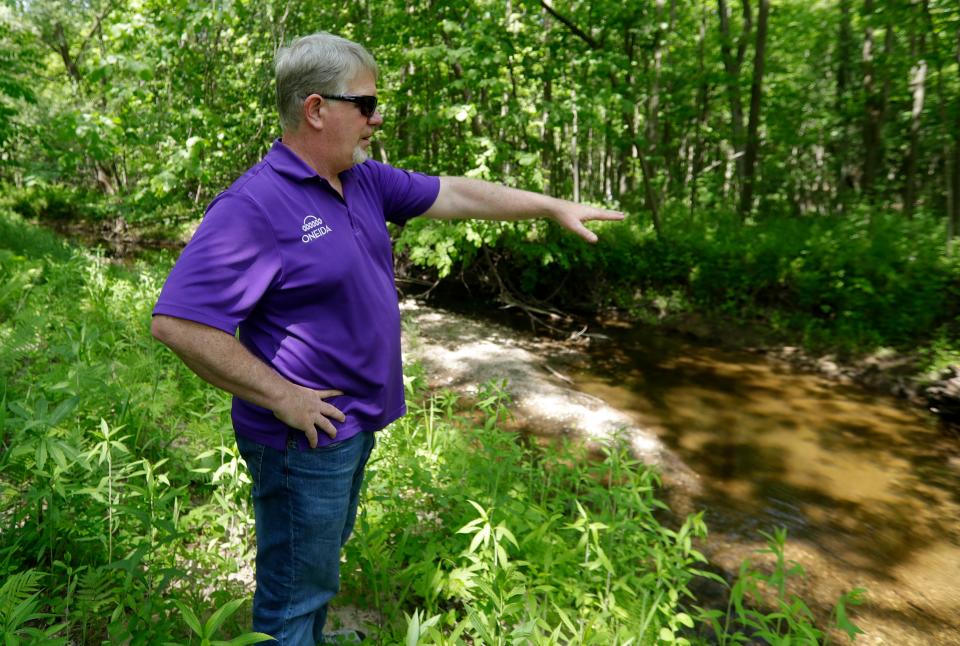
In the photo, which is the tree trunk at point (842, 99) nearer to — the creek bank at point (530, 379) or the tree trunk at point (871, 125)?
the tree trunk at point (871, 125)

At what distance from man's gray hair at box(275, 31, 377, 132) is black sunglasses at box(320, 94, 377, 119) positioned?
0.05 ft

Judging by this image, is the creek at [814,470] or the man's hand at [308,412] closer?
the man's hand at [308,412]

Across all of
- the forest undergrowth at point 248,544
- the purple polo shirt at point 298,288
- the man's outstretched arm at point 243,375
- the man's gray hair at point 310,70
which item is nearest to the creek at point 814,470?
the forest undergrowth at point 248,544

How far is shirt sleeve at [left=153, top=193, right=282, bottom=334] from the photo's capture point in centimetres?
149

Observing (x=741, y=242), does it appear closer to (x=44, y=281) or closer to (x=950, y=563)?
(x=950, y=563)

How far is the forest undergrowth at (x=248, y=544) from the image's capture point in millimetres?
2131

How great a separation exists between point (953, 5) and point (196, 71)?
10.9m

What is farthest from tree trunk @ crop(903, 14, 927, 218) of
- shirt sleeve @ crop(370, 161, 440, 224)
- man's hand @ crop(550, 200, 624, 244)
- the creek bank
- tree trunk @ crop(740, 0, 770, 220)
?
shirt sleeve @ crop(370, 161, 440, 224)

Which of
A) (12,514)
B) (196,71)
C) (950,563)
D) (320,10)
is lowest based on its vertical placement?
(950,563)

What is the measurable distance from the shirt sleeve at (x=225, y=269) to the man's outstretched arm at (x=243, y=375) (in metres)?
0.04

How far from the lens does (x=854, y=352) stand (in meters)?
8.59

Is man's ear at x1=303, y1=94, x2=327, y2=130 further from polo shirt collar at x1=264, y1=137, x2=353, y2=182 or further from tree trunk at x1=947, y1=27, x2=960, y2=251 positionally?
tree trunk at x1=947, y1=27, x2=960, y2=251

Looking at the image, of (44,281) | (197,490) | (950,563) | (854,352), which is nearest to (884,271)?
(854,352)

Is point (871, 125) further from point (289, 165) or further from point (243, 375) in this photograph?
point (243, 375)
